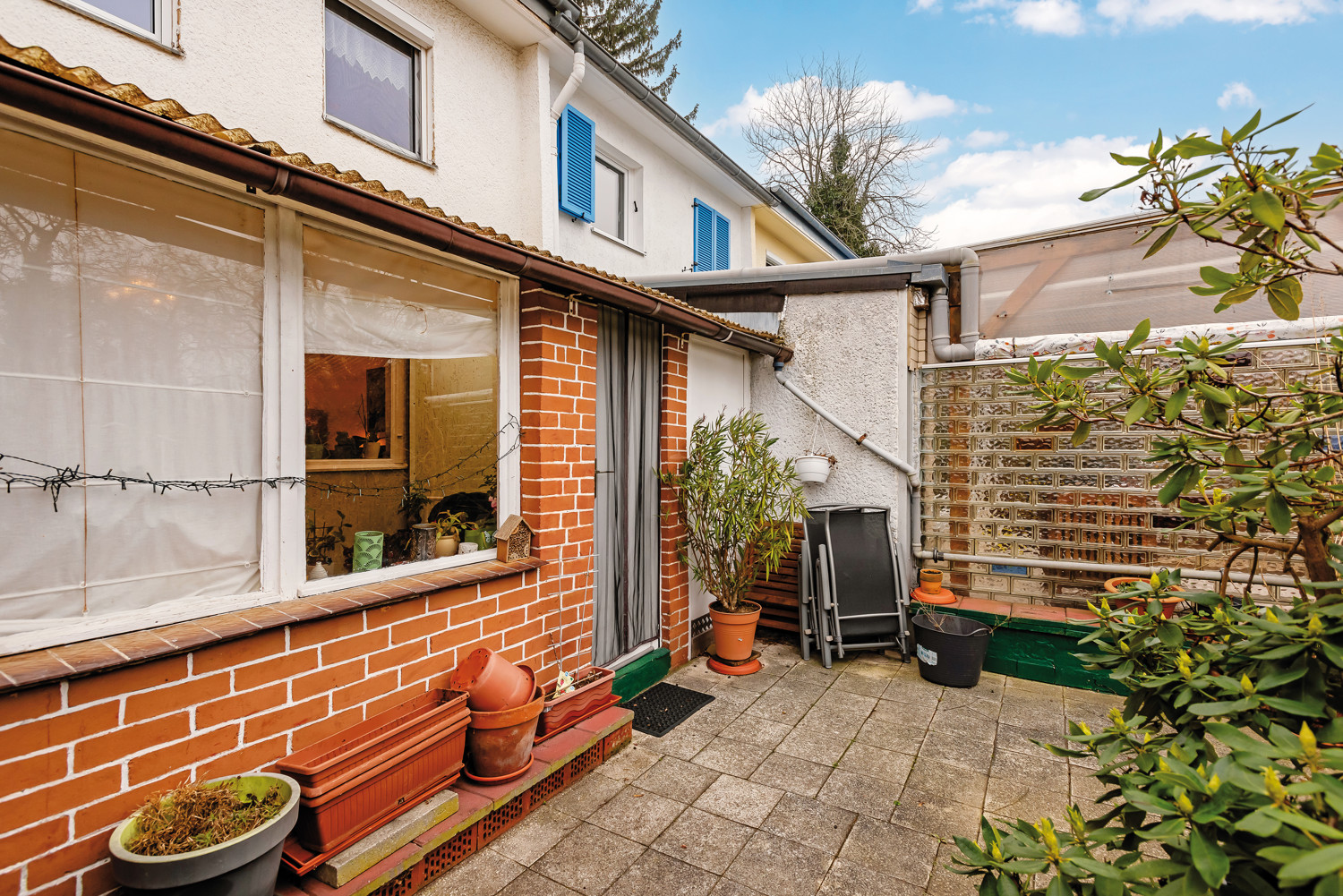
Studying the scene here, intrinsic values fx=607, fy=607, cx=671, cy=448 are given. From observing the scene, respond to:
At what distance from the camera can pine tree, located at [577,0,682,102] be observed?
1495 centimetres

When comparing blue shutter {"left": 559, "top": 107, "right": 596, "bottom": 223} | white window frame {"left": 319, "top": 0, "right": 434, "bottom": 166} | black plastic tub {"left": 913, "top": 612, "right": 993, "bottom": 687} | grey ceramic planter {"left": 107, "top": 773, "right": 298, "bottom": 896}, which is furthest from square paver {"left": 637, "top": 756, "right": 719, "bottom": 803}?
blue shutter {"left": 559, "top": 107, "right": 596, "bottom": 223}

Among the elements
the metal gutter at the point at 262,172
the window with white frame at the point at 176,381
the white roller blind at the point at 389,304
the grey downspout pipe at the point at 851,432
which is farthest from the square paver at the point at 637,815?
the grey downspout pipe at the point at 851,432

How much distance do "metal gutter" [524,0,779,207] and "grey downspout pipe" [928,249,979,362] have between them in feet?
12.1

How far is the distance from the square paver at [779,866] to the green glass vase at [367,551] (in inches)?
86.8

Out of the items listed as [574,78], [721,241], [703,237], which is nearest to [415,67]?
[574,78]

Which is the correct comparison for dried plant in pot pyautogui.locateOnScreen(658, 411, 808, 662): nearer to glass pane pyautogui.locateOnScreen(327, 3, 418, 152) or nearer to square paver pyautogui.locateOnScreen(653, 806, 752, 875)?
square paver pyautogui.locateOnScreen(653, 806, 752, 875)

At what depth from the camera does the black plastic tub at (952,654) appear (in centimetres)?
456

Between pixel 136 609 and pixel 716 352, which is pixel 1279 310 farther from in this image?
pixel 716 352

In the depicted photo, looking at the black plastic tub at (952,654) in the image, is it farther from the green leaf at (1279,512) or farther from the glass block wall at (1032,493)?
the green leaf at (1279,512)

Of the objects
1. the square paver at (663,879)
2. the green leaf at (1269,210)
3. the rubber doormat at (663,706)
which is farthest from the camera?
the rubber doormat at (663,706)

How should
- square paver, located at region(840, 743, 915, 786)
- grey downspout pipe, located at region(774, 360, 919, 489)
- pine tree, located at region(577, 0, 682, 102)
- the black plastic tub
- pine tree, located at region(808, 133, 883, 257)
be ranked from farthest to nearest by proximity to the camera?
pine tree, located at region(808, 133, 883, 257)
pine tree, located at region(577, 0, 682, 102)
grey downspout pipe, located at region(774, 360, 919, 489)
the black plastic tub
square paver, located at region(840, 743, 915, 786)

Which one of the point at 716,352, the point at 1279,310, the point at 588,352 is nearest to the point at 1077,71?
the point at 716,352

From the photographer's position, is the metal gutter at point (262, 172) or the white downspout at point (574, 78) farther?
the white downspout at point (574, 78)

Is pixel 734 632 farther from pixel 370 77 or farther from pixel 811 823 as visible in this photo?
pixel 370 77
